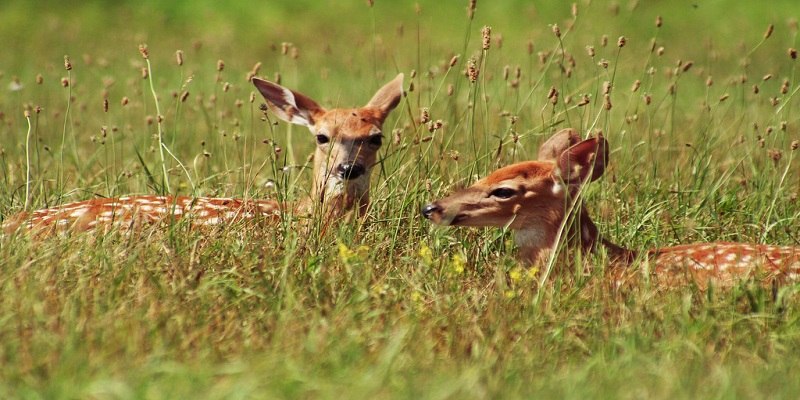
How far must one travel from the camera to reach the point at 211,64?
12711 millimetres

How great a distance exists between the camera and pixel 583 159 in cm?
568

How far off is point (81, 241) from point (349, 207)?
1500mm

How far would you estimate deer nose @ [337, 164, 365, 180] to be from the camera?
246 inches

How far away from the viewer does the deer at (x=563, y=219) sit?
5.30 m

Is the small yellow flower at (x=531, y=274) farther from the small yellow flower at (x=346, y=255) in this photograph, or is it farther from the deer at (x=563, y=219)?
the small yellow flower at (x=346, y=255)

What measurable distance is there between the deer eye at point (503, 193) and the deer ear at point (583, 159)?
0.63 ft

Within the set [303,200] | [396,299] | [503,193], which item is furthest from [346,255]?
[303,200]

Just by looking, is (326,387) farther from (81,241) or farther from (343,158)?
(343,158)

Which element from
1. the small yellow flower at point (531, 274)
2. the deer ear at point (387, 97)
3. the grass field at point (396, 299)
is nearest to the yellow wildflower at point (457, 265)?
the grass field at point (396, 299)

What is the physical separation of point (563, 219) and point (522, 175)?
25cm

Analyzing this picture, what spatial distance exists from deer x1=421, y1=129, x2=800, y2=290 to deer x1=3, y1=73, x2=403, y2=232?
1.69 feet

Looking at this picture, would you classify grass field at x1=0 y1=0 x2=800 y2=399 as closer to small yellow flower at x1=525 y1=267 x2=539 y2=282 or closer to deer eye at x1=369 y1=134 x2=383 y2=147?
small yellow flower at x1=525 y1=267 x2=539 y2=282

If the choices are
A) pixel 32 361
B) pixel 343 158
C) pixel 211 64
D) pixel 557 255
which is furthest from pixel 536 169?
pixel 211 64


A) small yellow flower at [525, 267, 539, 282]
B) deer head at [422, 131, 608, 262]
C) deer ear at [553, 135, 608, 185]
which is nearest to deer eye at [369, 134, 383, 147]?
deer head at [422, 131, 608, 262]
